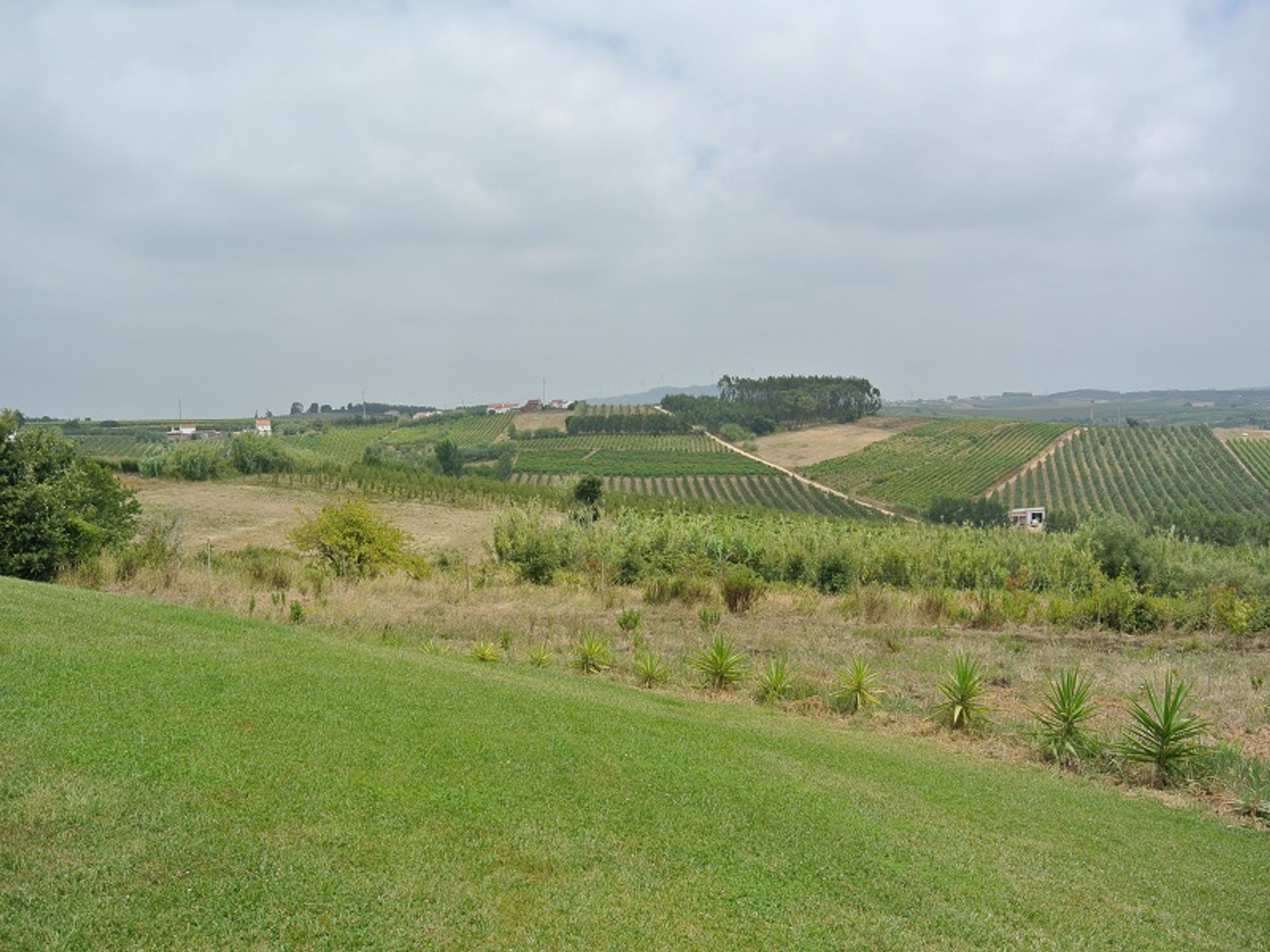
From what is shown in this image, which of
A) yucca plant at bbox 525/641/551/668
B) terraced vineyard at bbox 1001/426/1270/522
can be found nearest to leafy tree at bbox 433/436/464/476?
terraced vineyard at bbox 1001/426/1270/522

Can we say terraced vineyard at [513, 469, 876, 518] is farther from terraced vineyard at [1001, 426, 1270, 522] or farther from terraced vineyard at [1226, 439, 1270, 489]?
terraced vineyard at [1226, 439, 1270, 489]

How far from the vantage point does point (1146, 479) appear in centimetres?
8888

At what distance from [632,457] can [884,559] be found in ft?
257

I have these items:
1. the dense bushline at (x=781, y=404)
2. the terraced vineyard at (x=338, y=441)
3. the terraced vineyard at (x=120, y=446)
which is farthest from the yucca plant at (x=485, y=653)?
the dense bushline at (x=781, y=404)

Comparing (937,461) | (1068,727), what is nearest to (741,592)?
(1068,727)

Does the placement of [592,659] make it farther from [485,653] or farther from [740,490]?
[740,490]

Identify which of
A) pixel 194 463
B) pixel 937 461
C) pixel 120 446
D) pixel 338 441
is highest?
pixel 338 441

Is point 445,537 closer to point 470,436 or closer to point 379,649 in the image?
point 379,649

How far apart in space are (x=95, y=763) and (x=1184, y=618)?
26362mm

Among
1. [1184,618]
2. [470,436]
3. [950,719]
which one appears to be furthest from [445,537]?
[470,436]

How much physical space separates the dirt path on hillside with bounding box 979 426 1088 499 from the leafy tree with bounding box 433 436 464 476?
58.3 m

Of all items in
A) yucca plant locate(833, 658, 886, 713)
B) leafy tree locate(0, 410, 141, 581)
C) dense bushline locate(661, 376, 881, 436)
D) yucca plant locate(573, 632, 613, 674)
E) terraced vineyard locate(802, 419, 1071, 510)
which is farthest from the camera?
dense bushline locate(661, 376, 881, 436)

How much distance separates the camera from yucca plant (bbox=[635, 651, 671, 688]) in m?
13.5

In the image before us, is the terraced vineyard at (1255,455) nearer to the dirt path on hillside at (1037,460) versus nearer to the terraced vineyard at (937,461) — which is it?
the dirt path on hillside at (1037,460)
